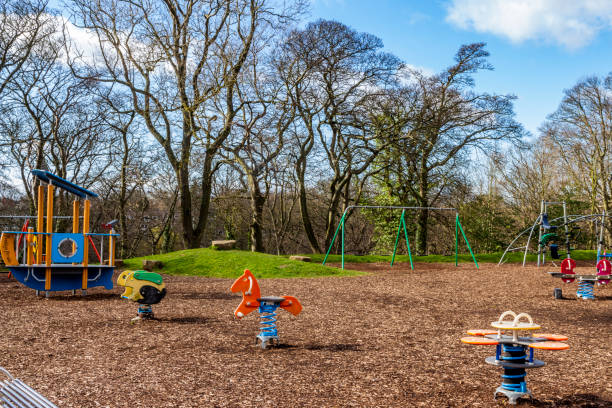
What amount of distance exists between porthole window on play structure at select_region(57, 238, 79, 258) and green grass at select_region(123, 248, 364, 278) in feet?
14.4

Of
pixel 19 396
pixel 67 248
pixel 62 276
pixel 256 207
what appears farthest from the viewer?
pixel 256 207

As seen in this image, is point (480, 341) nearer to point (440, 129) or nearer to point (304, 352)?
point (304, 352)

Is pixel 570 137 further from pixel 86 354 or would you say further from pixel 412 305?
pixel 86 354

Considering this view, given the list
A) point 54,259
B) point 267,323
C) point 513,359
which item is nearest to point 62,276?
point 54,259

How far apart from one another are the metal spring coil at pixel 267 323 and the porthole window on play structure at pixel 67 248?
6.88 meters

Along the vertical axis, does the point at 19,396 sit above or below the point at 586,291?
above

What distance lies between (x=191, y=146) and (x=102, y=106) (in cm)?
525

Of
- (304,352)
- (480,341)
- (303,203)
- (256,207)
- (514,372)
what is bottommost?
(304,352)

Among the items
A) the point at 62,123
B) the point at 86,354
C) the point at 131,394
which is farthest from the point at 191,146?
the point at 131,394

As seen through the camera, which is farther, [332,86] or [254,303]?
[332,86]

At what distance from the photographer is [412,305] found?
9.80 meters

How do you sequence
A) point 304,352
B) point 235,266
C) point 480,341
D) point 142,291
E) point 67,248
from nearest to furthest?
point 480,341 → point 304,352 → point 142,291 → point 67,248 → point 235,266

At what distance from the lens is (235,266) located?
16.0m

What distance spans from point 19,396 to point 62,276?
8.96 metres
